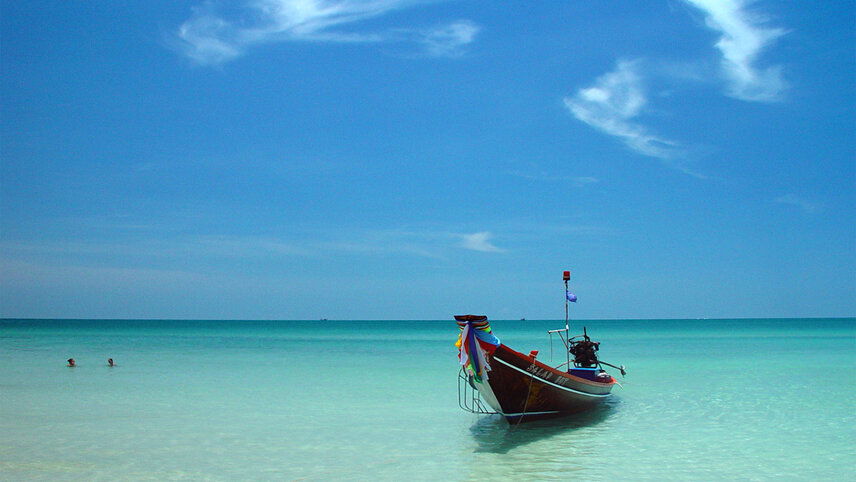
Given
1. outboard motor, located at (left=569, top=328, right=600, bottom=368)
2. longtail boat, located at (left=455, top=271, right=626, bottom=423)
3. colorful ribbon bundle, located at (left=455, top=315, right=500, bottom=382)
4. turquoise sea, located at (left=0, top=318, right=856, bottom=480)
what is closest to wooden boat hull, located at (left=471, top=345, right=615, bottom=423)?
longtail boat, located at (left=455, top=271, right=626, bottom=423)

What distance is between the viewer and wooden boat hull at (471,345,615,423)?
472 inches

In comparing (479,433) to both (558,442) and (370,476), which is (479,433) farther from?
(370,476)

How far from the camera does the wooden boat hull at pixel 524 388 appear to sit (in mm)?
12000

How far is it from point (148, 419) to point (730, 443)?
445 inches

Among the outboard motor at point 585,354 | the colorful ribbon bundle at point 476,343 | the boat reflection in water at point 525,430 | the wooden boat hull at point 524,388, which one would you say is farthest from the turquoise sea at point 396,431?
the colorful ribbon bundle at point 476,343

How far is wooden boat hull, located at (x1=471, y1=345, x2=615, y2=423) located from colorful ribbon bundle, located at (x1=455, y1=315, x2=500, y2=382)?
7.0 inches

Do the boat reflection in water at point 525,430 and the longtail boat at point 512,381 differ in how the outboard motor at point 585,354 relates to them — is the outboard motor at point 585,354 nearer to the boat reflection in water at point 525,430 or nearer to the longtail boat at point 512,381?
the longtail boat at point 512,381

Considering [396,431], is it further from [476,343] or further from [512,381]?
[476,343]

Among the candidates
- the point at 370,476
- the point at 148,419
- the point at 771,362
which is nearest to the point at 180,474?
the point at 370,476

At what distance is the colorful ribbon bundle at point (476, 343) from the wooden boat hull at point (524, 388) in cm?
18

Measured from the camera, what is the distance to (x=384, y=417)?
14.3 meters

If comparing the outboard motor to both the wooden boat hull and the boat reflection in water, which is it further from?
the wooden boat hull

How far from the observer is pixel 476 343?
37.6 feet

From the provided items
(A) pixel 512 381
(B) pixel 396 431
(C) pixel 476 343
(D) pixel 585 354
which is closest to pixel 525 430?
(A) pixel 512 381
